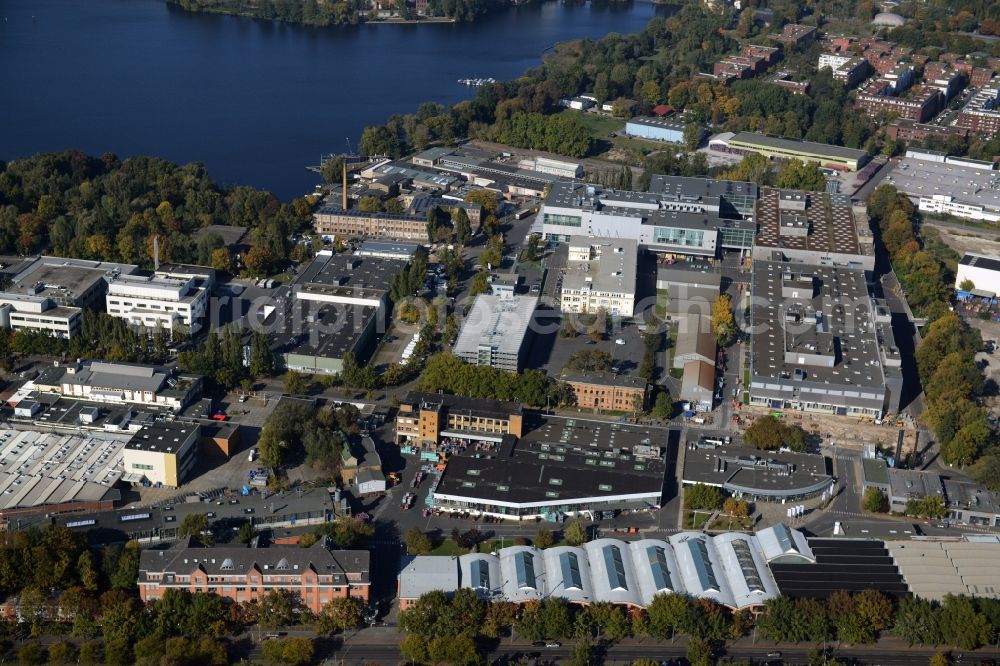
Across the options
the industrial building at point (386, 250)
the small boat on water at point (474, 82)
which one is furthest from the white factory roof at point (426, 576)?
→ the small boat on water at point (474, 82)

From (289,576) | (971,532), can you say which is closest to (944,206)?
(971,532)

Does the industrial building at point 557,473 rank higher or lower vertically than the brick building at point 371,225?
lower

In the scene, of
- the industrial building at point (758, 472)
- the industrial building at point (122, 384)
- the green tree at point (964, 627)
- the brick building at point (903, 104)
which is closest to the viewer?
the green tree at point (964, 627)

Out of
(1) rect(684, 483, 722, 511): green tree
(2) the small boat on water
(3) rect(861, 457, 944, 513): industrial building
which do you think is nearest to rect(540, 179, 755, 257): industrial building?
(3) rect(861, 457, 944, 513): industrial building

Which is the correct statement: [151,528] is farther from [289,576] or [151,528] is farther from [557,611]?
[557,611]

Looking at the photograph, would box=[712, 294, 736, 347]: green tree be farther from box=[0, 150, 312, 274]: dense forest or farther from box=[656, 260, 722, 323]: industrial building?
box=[0, 150, 312, 274]: dense forest

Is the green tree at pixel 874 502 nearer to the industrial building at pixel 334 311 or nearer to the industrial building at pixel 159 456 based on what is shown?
the industrial building at pixel 334 311

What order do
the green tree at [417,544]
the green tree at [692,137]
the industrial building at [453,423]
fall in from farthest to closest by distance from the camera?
the green tree at [692,137] < the industrial building at [453,423] < the green tree at [417,544]
